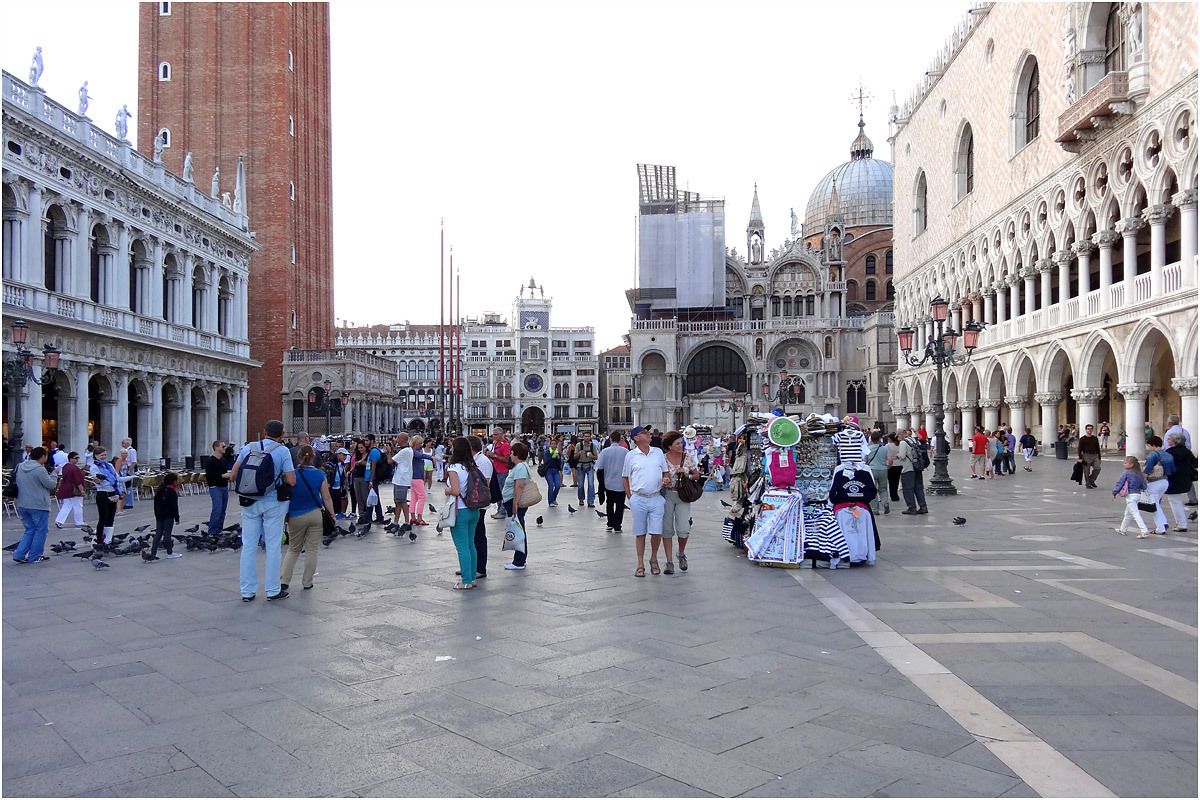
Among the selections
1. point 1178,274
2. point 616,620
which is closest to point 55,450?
point 616,620

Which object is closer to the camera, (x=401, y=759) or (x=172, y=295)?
(x=401, y=759)

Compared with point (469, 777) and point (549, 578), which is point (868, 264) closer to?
point (549, 578)

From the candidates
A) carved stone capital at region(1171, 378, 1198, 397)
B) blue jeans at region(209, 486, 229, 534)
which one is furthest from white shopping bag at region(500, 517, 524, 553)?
carved stone capital at region(1171, 378, 1198, 397)

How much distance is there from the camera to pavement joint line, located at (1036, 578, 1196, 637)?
6195mm

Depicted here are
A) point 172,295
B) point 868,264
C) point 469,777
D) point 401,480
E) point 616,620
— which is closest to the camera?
point 469,777

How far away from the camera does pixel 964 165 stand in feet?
122

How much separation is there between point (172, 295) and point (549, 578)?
29.1m

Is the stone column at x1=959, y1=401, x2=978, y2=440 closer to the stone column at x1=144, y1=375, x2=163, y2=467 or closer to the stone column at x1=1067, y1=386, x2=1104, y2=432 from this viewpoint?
the stone column at x1=1067, y1=386, x2=1104, y2=432

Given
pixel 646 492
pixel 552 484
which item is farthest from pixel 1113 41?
pixel 646 492

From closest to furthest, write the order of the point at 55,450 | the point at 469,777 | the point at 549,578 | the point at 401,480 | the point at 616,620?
1. the point at 469,777
2. the point at 616,620
3. the point at 549,578
4. the point at 401,480
5. the point at 55,450

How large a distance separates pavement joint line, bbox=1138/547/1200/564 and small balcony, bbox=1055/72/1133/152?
16.2m

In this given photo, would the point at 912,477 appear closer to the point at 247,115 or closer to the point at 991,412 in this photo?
the point at 991,412

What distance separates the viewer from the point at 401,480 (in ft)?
43.3

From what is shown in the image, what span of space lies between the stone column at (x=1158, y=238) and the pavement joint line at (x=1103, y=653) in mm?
18918
